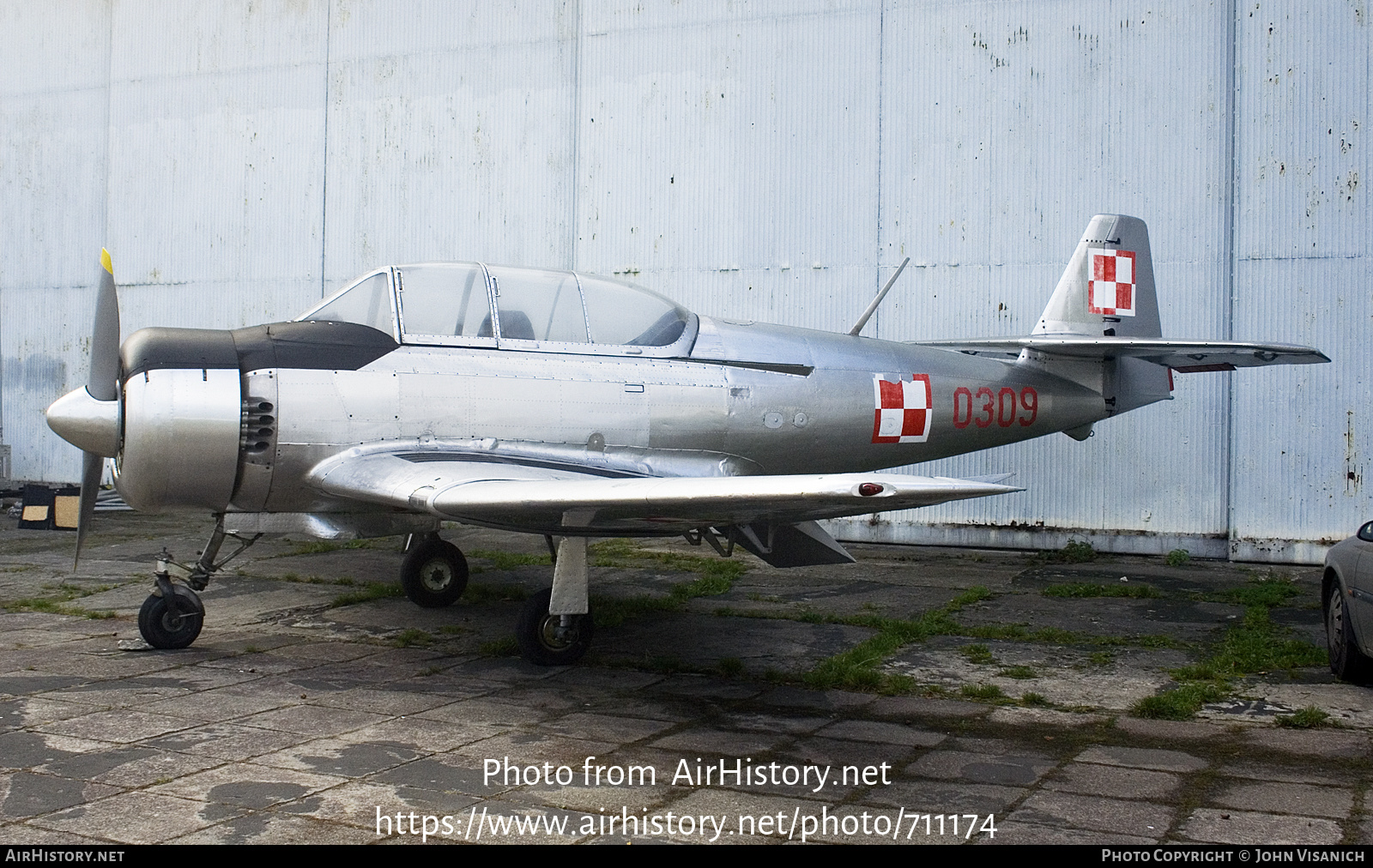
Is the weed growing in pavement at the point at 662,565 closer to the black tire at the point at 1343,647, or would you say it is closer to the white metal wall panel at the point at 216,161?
the black tire at the point at 1343,647

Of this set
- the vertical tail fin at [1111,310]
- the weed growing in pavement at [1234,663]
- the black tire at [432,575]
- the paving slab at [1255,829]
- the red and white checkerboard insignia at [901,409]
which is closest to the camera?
the paving slab at [1255,829]

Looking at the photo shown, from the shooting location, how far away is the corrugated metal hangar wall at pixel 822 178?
10328 millimetres

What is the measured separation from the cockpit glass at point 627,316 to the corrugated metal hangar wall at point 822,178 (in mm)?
4929

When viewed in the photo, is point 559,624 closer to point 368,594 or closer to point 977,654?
point 977,654

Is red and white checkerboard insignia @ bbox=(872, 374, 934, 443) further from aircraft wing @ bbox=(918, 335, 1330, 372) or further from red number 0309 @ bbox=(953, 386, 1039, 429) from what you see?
aircraft wing @ bbox=(918, 335, 1330, 372)

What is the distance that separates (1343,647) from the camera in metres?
5.73

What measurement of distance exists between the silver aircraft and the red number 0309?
7 cm

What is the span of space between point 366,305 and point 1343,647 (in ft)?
18.6

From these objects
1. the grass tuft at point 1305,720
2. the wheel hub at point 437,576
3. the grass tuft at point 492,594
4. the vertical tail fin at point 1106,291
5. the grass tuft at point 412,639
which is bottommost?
the grass tuft at point 412,639

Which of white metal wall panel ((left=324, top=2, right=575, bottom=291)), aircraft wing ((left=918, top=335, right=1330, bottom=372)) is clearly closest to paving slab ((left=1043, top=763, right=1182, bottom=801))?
aircraft wing ((left=918, top=335, right=1330, bottom=372))

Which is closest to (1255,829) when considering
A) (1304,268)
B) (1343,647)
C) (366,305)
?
(1343,647)

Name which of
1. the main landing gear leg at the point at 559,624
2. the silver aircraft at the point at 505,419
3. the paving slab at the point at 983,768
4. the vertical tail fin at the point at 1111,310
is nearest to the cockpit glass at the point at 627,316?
the silver aircraft at the point at 505,419

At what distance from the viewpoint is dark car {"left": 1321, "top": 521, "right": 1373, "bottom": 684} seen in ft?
17.7
